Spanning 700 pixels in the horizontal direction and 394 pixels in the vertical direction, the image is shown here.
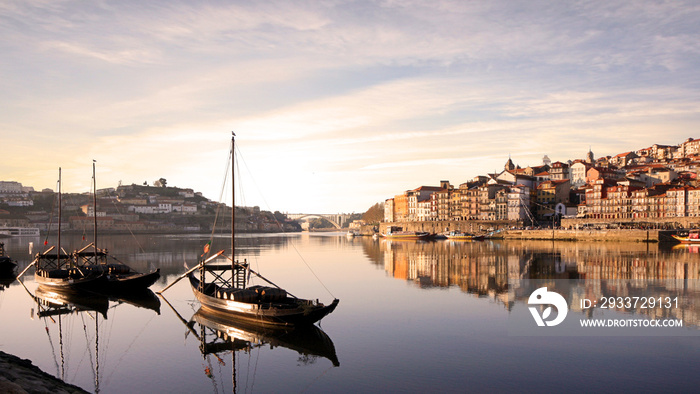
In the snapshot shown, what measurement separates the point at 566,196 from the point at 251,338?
385 ft

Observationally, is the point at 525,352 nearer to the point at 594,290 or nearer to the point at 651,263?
the point at 594,290

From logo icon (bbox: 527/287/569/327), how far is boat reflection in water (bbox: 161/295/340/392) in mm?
9990

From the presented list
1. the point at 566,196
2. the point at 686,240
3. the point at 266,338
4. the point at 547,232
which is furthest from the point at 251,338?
the point at 566,196

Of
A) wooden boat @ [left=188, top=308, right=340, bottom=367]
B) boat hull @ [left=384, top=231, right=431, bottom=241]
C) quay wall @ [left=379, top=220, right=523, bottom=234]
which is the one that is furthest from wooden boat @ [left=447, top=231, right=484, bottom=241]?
wooden boat @ [left=188, top=308, right=340, bottom=367]

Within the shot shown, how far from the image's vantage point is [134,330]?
82.2ft

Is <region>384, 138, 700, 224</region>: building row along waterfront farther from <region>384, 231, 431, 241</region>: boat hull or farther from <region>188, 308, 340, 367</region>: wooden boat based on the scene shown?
<region>188, 308, 340, 367</region>: wooden boat

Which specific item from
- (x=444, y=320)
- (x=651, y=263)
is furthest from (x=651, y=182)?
(x=444, y=320)

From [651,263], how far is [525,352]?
3661 centimetres

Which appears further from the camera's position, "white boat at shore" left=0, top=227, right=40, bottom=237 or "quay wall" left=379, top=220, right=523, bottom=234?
"white boat at shore" left=0, top=227, right=40, bottom=237

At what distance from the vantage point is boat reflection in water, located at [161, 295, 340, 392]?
20553 mm

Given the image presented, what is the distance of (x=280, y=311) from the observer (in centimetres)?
2322

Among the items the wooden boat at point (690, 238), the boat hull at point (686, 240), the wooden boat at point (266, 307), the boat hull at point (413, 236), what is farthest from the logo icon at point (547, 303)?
the boat hull at point (413, 236)

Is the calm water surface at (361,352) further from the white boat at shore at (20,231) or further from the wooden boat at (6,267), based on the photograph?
the white boat at shore at (20,231)

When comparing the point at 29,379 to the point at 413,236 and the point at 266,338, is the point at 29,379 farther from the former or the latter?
the point at 413,236
